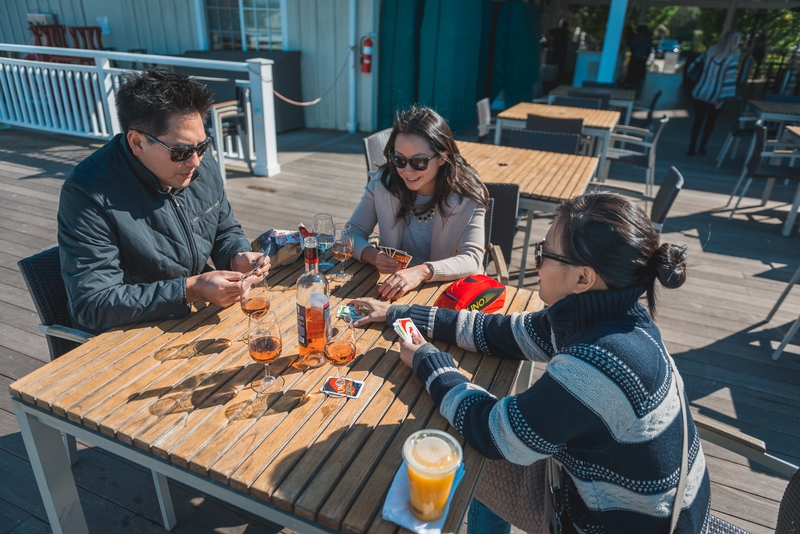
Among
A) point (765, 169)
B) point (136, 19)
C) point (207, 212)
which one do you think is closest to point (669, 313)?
point (765, 169)

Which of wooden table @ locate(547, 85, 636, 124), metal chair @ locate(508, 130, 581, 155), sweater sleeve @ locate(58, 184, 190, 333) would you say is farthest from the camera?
wooden table @ locate(547, 85, 636, 124)

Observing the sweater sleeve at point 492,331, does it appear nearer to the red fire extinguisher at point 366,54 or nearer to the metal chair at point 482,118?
the metal chair at point 482,118

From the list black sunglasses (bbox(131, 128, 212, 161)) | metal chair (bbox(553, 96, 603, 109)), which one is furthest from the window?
black sunglasses (bbox(131, 128, 212, 161))

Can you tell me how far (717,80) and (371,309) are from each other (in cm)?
849

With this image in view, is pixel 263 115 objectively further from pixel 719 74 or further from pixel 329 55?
pixel 719 74

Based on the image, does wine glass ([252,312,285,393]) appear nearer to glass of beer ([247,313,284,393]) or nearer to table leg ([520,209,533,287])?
glass of beer ([247,313,284,393])

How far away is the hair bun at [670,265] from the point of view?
1266mm

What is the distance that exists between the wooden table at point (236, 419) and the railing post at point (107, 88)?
6566 millimetres

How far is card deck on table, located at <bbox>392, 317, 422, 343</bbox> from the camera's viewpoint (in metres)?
1.68

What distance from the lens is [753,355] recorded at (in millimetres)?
3379

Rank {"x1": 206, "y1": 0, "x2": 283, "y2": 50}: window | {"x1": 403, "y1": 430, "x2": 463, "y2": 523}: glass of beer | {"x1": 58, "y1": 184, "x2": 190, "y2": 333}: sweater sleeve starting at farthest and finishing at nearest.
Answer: {"x1": 206, "y1": 0, "x2": 283, "y2": 50}: window < {"x1": 58, "y1": 184, "x2": 190, "y2": 333}: sweater sleeve < {"x1": 403, "y1": 430, "x2": 463, "y2": 523}: glass of beer

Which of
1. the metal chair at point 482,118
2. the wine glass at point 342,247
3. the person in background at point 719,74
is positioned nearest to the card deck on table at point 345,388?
the wine glass at point 342,247

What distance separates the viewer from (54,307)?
1.97m

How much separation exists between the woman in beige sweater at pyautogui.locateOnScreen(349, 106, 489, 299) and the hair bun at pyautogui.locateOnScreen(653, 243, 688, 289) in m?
1.05
